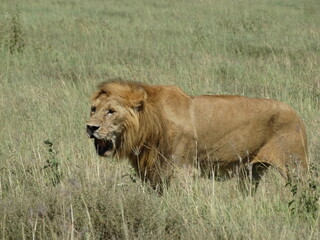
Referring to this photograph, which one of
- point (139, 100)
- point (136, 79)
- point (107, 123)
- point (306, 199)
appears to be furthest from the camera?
point (136, 79)

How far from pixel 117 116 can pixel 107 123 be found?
0.09 meters

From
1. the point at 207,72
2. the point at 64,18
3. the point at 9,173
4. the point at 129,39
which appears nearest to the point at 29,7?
the point at 64,18

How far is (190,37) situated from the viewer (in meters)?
11.3

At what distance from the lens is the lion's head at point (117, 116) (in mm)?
4188

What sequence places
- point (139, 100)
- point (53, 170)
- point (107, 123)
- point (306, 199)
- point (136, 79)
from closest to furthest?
point (306, 199) → point (107, 123) → point (139, 100) → point (53, 170) → point (136, 79)

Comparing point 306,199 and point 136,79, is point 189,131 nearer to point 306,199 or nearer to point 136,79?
point 306,199

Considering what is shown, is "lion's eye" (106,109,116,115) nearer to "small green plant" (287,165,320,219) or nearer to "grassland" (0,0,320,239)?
"grassland" (0,0,320,239)

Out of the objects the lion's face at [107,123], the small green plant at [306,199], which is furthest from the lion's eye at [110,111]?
the small green plant at [306,199]

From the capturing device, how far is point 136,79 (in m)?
8.06

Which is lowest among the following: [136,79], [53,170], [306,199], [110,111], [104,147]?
[306,199]

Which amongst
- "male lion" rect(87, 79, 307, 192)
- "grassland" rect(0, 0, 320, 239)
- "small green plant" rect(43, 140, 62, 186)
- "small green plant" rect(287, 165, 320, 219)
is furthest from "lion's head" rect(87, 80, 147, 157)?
"small green plant" rect(287, 165, 320, 219)

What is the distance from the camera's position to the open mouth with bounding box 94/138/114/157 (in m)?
4.30

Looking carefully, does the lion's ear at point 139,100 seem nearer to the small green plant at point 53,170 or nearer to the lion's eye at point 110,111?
the lion's eye at point 110,111

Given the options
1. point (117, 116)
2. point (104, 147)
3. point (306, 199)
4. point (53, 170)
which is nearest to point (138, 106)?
point (117, 116)
